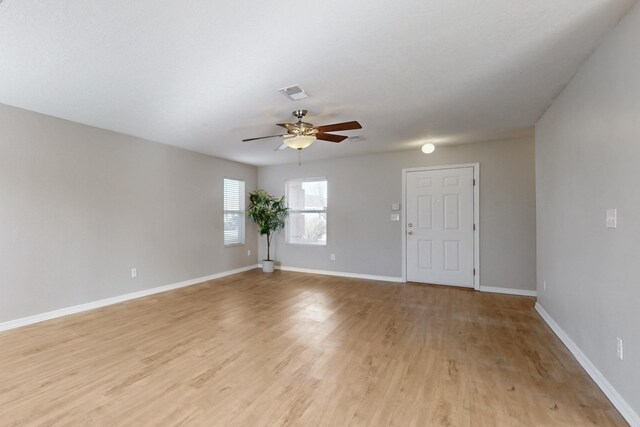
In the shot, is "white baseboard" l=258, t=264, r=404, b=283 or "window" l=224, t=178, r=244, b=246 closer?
"white baseboard" l=258, t=264, r=404, b=283

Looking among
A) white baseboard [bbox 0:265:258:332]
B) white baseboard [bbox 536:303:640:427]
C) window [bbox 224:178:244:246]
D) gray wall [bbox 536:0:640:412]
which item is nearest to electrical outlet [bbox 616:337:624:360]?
gray wall [bbox 536:0:640:412]

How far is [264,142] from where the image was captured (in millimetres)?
4555

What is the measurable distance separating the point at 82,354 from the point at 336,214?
4.37 m

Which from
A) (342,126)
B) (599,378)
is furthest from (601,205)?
(342,126)

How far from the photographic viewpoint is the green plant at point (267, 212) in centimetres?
615

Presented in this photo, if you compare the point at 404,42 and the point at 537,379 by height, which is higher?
the point at 404,42

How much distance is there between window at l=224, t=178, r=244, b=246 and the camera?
6.05 m

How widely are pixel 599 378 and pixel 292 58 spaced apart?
3.29 metres

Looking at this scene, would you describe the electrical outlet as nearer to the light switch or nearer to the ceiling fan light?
the light switch

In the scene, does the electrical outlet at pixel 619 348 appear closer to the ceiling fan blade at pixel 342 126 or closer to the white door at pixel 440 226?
the ceiling fan blade at pixel 342 126

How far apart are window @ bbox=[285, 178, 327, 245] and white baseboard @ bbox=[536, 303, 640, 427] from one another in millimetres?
4022

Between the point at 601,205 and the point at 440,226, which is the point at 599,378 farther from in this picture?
the point at 440,226

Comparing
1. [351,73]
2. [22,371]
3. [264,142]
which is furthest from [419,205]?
[22,371]

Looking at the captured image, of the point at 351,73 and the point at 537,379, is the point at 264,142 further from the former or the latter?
the point at 537,379
